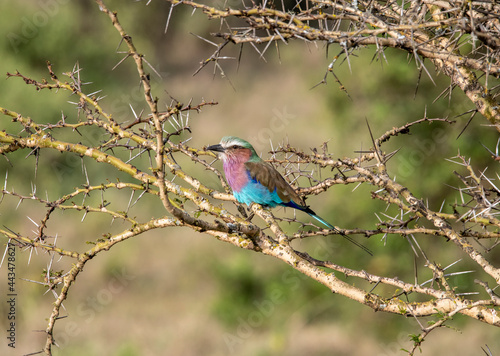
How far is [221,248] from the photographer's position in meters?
13.1

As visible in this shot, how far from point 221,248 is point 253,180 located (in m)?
8.59

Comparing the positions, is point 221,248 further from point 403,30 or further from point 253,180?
point 403,30

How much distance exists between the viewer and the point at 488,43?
104 inches

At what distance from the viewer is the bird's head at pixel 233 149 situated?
4922 mm

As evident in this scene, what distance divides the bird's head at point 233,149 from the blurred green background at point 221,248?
1.72 metres

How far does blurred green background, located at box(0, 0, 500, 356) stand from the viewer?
930cm

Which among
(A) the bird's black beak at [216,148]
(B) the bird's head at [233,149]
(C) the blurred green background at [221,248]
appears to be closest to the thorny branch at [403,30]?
(A) the bird's black beak at [216,148]

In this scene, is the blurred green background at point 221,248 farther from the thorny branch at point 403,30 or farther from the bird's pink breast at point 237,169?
the thorny branch at point 403,30

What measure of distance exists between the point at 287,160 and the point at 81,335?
842 centimetres

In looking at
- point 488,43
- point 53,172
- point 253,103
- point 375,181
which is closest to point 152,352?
point 53,172

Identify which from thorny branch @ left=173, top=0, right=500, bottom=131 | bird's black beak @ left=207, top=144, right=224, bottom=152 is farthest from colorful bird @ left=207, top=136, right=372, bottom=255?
thorny branch @ left=173, top=0, right=500, bottom=131

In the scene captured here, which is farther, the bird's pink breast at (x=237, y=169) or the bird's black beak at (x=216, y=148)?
the bird's black beak at (x=216, y=148)

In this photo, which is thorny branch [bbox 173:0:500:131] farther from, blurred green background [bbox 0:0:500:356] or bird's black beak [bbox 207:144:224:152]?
blurred green background [bbox 0:0:500:356]

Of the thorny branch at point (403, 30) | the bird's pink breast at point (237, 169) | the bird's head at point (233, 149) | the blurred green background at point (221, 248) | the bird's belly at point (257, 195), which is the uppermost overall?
the blurred green background at point (221, 248)
